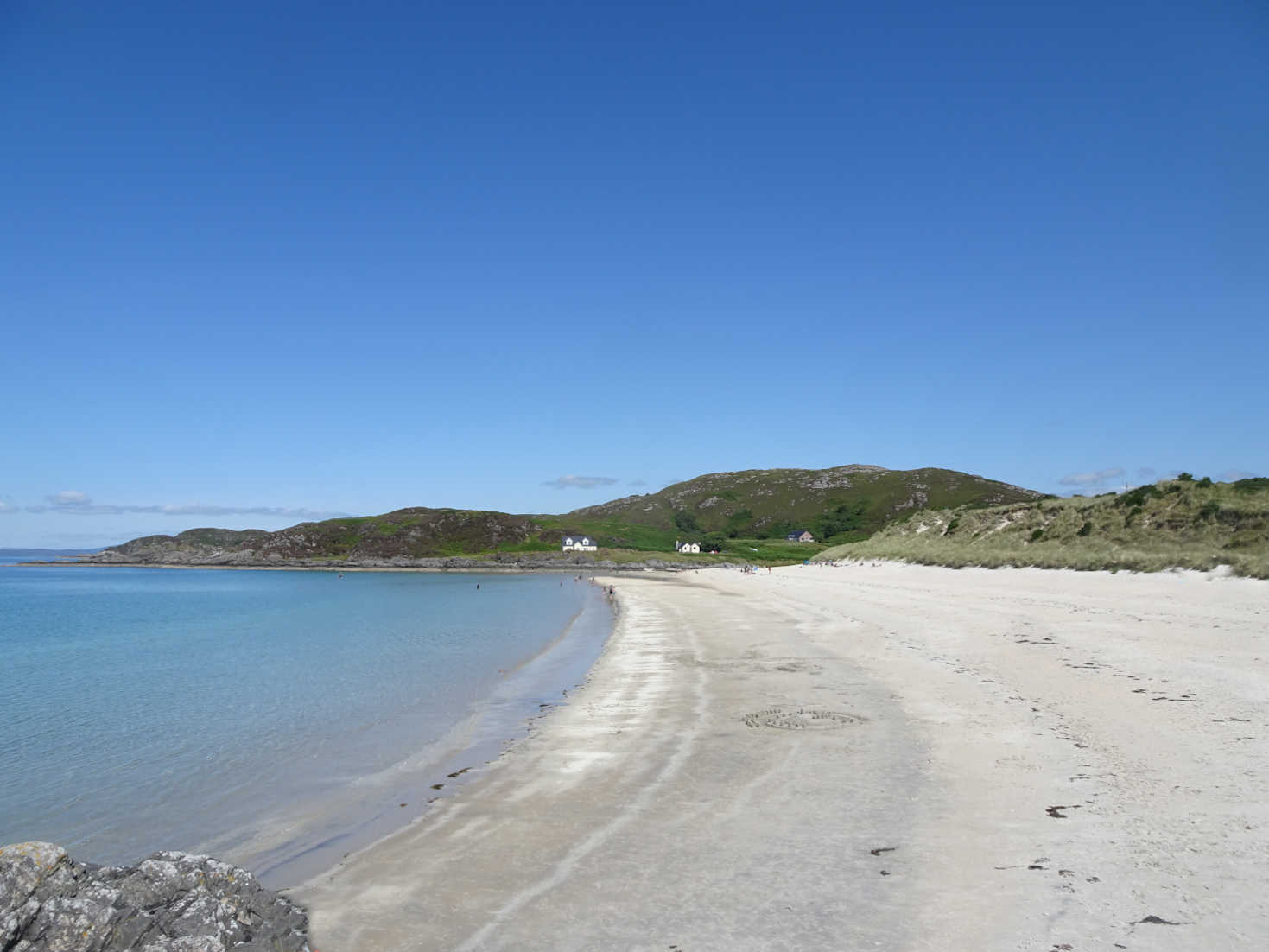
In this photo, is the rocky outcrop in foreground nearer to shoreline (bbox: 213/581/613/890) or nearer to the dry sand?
the dry sand

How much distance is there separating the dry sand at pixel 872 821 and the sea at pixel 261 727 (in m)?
1.74

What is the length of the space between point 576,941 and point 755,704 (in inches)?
411

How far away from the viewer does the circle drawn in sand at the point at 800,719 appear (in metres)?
13.7

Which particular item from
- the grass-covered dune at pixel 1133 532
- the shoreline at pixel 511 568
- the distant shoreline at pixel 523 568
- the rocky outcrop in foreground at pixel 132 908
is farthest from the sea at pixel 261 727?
the distant shoreline at pixel 523 568

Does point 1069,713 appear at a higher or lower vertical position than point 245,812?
higher

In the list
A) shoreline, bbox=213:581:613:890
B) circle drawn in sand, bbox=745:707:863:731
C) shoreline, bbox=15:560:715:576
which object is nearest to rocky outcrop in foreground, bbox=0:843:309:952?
shoreline, bbox=213:581:613:890

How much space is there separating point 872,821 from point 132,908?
23.7 ft

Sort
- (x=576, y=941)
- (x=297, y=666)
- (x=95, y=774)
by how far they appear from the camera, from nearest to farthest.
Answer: (x=576, y=941)
(x=95, y=774)
(x=297, y=666)

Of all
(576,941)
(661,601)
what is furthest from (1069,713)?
(661,601)

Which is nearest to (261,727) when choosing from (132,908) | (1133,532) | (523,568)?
(132,908)

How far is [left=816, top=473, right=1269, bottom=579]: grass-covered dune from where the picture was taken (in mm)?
28891

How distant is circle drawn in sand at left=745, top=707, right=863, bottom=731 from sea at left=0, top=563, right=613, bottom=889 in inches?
198

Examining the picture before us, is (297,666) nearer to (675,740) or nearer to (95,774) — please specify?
(95,774)

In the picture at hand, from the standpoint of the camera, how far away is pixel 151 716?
1958cm
